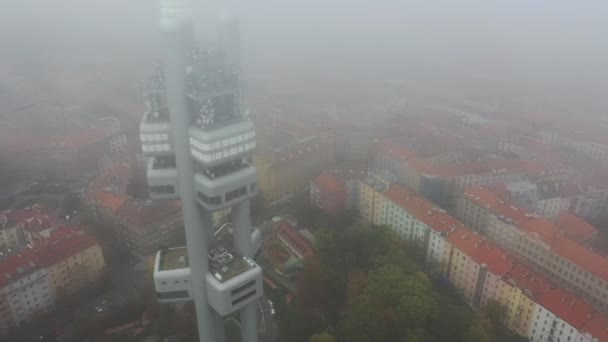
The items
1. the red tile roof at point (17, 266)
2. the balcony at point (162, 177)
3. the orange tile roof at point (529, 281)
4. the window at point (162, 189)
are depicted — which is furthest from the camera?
the red tile roof at point (17, 266)

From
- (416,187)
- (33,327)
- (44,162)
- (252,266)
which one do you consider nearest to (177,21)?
(252,266)

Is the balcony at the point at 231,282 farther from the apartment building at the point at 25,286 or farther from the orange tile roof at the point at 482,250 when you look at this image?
the orange tile roof at the point at 482,250

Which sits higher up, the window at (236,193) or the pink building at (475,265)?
the window at (236,193)

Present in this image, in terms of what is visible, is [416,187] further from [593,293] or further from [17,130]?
[17,130]

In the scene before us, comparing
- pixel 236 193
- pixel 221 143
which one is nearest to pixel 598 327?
pixel 236 193

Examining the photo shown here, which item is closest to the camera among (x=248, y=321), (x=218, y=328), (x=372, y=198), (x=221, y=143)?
(x=221, y=143)

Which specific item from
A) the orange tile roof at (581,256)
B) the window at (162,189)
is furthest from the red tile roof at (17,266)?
the orange tile roof at (581,256)

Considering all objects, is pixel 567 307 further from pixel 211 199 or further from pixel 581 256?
pixel 211 199
